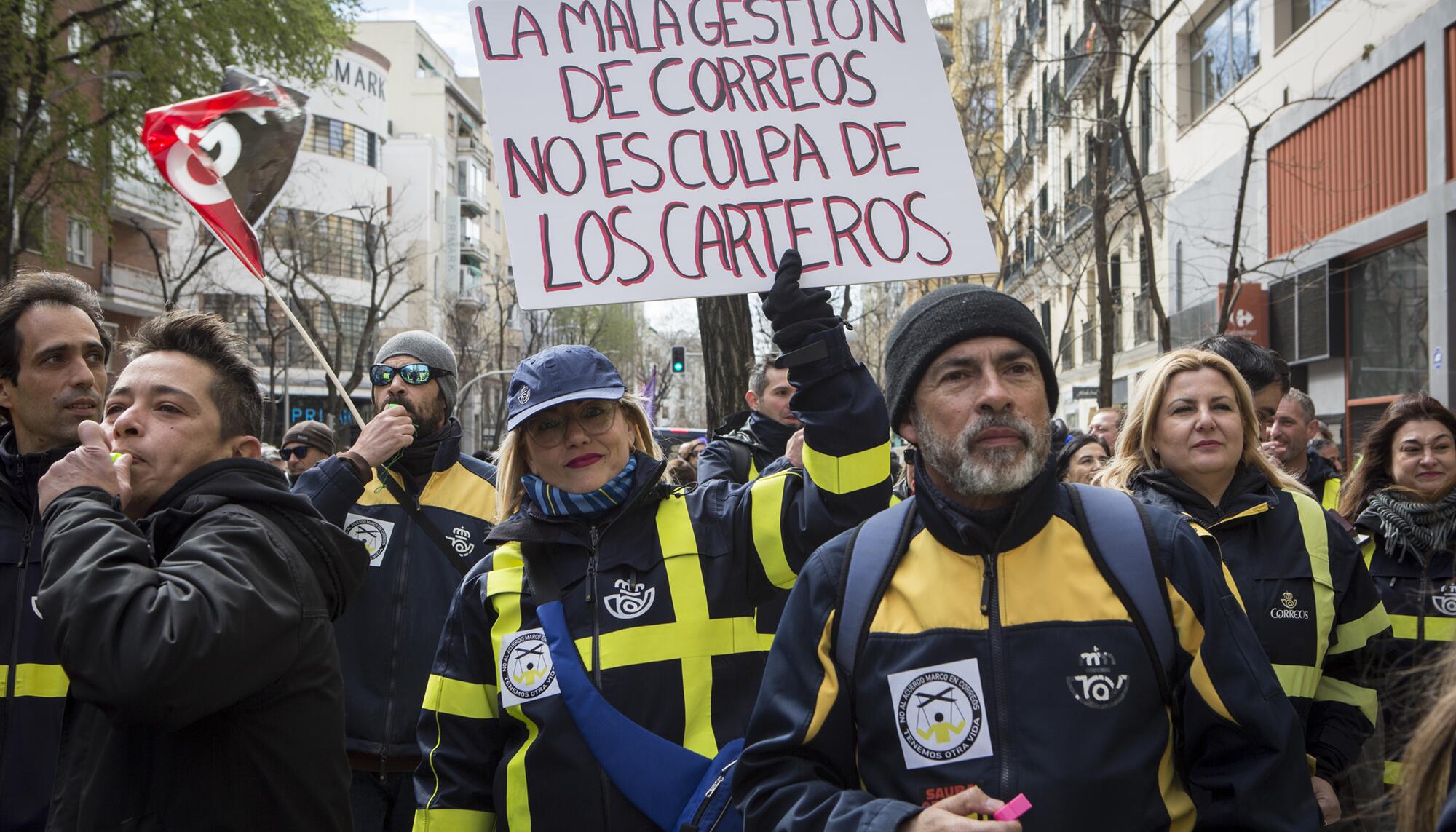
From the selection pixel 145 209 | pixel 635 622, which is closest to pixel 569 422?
pixel 635 622

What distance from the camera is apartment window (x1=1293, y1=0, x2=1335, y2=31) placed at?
16.0m

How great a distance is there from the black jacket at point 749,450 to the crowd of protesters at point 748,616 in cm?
139

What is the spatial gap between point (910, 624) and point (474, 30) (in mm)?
2017

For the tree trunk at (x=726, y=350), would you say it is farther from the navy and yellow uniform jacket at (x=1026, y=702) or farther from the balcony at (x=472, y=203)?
the balcony at (x=472, y=203)

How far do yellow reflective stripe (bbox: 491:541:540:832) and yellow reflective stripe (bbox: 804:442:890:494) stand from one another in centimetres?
78

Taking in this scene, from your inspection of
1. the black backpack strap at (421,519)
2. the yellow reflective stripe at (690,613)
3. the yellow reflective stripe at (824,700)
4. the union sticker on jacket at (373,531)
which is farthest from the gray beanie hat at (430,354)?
the yellow reflective stripe at (824,700)

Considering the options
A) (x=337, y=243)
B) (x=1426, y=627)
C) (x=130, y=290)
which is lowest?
(x=1426, y=627)

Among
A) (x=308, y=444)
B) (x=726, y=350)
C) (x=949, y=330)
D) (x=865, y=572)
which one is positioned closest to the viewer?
(x=865, y=572)

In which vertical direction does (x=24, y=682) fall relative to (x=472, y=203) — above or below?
below

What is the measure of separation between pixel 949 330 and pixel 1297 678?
1.84 m

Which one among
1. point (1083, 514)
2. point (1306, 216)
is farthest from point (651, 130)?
point (1306, 216)

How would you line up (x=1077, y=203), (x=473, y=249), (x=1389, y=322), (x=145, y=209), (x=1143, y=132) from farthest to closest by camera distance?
(x=473, y=249), (x=145, y=209), (x=1143, y=132), (x=1077, y=203), (x=1389, y=322)

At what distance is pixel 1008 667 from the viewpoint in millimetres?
2180

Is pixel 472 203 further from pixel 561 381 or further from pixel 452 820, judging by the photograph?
pixel 452 820
